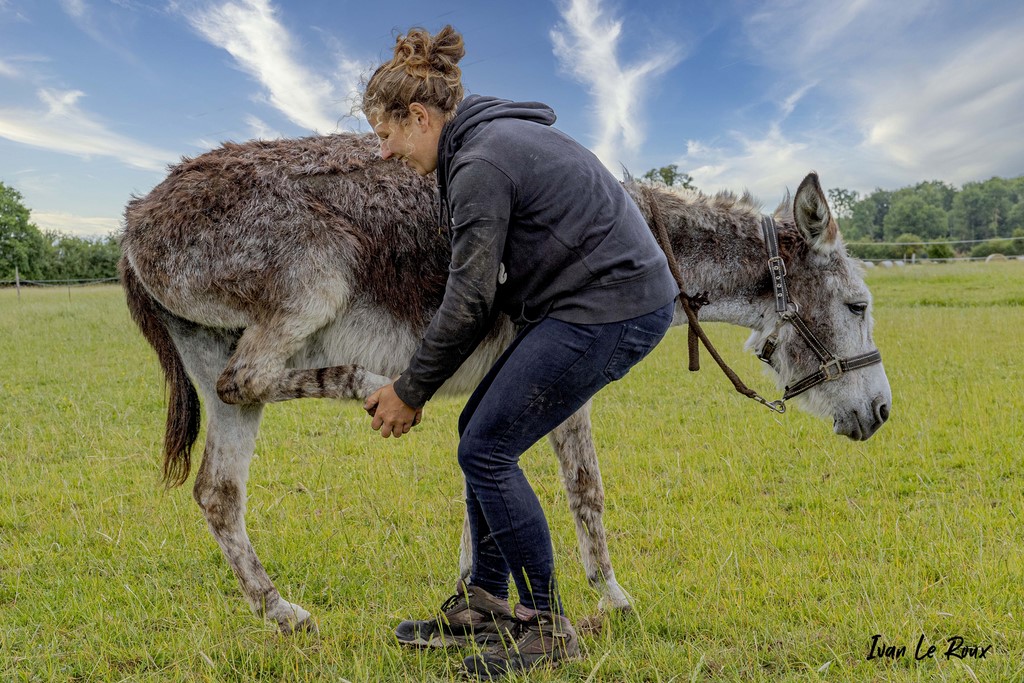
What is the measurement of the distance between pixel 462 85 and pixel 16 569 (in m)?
4.28

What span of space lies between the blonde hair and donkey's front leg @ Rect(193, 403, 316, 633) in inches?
76.0

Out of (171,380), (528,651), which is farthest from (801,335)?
(171,380)

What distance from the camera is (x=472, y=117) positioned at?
294cm

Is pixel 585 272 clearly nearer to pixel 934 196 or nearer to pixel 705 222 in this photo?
pixel 705 222

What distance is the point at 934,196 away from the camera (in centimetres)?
12019

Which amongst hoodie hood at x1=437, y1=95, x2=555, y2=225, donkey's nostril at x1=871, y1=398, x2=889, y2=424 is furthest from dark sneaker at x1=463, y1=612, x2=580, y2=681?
donkey's nostril at x1=871, y1=398, x2=889, y2=424

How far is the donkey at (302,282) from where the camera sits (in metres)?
3.63

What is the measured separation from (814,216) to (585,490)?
2.16 m

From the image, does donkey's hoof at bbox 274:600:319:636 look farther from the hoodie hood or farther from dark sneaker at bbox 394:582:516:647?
the hoodie hood

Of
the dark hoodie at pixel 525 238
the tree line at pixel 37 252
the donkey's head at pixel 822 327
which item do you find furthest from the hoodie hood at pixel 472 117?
the tree line at pixel 37 252

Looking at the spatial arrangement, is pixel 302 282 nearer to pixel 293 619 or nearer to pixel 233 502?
pixel 233 502

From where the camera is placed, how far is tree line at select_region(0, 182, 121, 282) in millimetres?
68688

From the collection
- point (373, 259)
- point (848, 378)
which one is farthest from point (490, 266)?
point (848, 378)

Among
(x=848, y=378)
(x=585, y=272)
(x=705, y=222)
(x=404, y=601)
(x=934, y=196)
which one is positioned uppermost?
(x=934, y=196)
